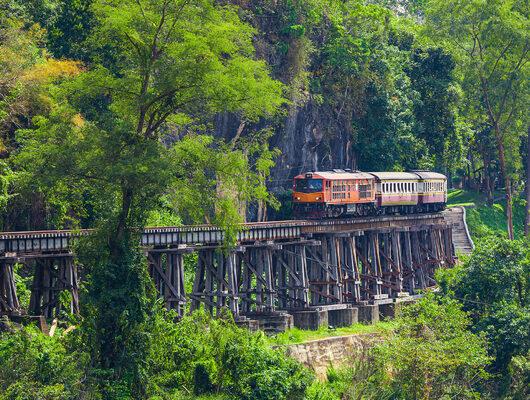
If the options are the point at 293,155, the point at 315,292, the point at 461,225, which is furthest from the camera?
the point at 461,225

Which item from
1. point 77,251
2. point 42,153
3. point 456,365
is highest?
point 42,153

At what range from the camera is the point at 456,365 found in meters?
43.8

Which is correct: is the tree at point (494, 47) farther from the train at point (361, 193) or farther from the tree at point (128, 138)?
the tree at point (128, 138)

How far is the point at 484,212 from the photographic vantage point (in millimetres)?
87812

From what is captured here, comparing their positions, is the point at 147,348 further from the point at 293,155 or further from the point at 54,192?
the point at 293,155

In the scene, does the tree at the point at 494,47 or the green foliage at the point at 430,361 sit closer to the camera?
the green foliage at the point at 430,361

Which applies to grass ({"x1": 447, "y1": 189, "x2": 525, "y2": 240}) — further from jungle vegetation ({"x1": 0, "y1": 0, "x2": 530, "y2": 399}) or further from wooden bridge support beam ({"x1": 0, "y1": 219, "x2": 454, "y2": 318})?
jungle vegetation ({"x1": 0, "y1": 0, "x2": 530, "y2": 399})

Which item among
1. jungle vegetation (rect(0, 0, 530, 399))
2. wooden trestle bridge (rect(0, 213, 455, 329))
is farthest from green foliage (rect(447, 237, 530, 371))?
wooden trestle bridge (rect(0, 213, 455, 329))

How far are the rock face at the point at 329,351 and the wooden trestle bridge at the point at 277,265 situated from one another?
2.15 meters

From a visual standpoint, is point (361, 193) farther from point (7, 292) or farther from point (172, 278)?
point (7, 292)

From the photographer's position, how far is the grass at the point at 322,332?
160 feet

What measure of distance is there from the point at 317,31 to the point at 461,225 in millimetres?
16420

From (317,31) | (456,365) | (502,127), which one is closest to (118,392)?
(456,365)

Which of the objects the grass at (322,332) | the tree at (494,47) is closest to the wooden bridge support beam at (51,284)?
the grass at (322,332)
